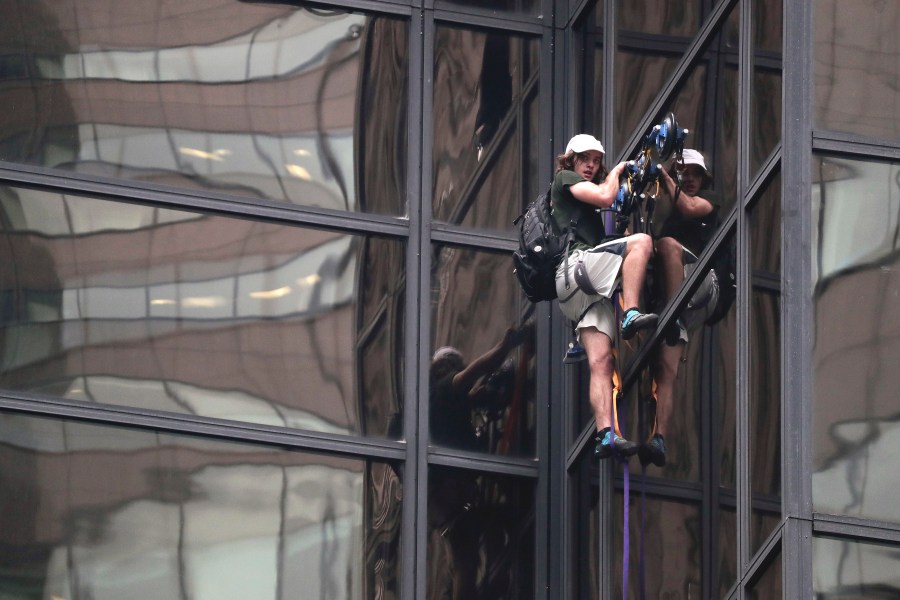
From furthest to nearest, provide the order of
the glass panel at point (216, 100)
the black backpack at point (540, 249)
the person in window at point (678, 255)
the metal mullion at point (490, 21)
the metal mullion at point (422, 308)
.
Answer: the metal mullion at point (490, 21) → the glass panel at point (216, 100) → the metal mullion at point (422, 308) → the black backpack at point (540, 249) → the person in window at point (678, 255)

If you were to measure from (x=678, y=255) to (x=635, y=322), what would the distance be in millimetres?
730

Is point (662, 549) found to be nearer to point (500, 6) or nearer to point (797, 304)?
point (797, 304)

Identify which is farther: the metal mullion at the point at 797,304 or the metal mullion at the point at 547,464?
the metal mullion at the point at 547,464

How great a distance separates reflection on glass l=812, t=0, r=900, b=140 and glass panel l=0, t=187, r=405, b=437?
4.45m

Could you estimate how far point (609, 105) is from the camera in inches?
628

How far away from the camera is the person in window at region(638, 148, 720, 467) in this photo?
13.7 metres

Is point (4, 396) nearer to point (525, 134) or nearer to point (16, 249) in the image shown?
point (16, 249)

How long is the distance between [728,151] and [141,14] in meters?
4.91

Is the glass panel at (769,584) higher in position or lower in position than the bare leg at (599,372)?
lower

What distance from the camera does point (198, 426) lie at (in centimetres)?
1552

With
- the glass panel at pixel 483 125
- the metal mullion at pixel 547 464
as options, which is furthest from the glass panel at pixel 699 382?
the glass panel at pixel 483 125

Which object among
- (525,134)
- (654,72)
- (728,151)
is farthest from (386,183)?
(728,151)

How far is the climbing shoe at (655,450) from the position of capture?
45.6 ft

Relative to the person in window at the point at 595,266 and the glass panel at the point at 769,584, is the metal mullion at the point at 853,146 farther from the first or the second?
the glass panel at the point at 769,584
